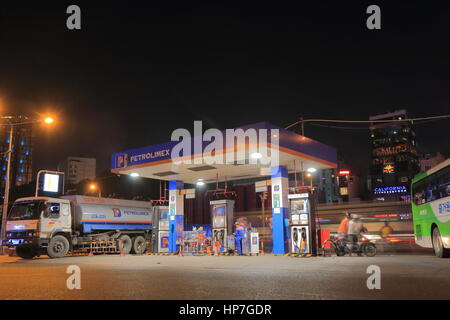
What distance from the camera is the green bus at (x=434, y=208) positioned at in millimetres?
14055

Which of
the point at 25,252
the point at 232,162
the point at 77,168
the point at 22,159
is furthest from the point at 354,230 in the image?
the point at 22,159

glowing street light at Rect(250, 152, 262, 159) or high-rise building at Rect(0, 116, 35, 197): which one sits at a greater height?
high-rise building at Rect(0, 116, 35, 197)

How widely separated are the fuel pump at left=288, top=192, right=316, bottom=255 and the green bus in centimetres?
426

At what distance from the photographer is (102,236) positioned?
22609mm

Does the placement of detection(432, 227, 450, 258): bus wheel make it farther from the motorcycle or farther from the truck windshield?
the truck windshield

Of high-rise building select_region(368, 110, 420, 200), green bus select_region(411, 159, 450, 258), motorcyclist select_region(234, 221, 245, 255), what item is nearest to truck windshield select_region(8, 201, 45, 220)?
motorcyclist select_region(234, 221, 245, 255)

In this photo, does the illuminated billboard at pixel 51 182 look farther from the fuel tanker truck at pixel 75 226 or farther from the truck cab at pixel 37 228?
the truck cab at pixel 37 228

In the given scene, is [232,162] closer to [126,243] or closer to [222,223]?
[222,223]

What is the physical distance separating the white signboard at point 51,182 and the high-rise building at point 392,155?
117784mm

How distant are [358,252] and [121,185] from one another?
6393 cm

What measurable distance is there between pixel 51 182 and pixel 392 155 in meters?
129

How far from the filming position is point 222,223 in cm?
2130

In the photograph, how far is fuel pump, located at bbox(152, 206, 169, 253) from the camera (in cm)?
2275
